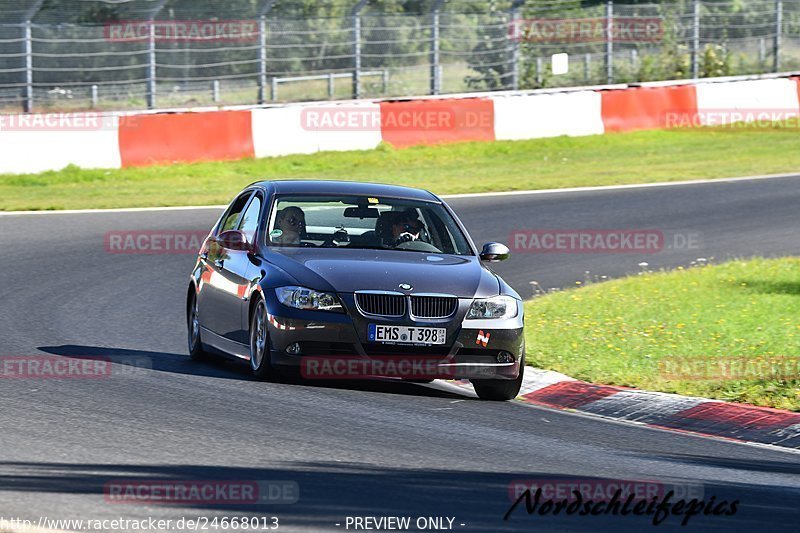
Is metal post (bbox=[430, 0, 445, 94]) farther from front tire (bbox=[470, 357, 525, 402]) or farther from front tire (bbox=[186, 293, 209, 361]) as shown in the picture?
front tire (bbox=[470, 357, 525, 402])

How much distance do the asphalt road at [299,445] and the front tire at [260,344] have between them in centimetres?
14

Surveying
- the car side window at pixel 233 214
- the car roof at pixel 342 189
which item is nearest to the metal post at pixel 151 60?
the car side window at pixel 233 214

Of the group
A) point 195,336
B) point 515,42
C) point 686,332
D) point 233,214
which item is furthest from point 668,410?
point 515,42

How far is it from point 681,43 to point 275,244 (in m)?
23.9

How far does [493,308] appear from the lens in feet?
34.0

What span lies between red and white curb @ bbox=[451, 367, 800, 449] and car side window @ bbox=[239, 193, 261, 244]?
196cm

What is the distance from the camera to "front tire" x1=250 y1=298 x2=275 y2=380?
1034 cm

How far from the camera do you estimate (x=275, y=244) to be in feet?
36.5

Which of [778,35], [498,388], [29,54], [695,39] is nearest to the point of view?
[498,388]

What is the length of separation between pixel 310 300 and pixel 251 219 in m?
1.83

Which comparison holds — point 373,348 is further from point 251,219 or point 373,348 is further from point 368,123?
point 368,123

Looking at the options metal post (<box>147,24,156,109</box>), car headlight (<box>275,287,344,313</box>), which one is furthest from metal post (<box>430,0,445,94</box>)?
car headlight (<box>275,287,344,313</box>)

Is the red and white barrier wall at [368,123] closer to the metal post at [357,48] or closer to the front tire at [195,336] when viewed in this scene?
the metal post at [357,48]

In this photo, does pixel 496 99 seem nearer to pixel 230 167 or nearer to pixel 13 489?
pixel 230 167
